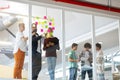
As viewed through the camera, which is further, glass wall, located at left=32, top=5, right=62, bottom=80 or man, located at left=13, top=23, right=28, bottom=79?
glass wall, located at left=32, top=5, right=62, bottom=80

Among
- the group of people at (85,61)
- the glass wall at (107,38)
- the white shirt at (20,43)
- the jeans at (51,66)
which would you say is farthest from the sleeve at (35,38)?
the glass wall at (107,38)

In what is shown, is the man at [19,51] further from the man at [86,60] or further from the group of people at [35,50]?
the man at [86,60]

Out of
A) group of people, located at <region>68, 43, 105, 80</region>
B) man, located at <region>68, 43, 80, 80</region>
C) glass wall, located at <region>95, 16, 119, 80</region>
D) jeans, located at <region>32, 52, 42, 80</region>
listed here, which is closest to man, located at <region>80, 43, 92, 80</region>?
group of people, located at <region>68, 43, 105, 80</region>

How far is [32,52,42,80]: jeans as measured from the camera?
6.48 meters

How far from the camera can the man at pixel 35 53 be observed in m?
6.50

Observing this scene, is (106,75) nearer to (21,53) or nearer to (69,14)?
(69,14)

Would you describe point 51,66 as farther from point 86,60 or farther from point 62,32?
point 86,60

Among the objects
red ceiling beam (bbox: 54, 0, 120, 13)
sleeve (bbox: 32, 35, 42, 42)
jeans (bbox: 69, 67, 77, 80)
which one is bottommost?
jeans (bbox: 69, 67, 77, 80)

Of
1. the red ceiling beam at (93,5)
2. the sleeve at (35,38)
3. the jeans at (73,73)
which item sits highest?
the red ceiling beam at (93,5)

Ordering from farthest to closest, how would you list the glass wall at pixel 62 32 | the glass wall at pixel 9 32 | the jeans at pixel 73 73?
the jeans at pixel 73 73
the glass wall at pixel 62 32
the glass wall at pixel 9 32

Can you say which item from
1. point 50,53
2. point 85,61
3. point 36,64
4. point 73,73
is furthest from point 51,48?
point 85,61

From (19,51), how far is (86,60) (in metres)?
1.76

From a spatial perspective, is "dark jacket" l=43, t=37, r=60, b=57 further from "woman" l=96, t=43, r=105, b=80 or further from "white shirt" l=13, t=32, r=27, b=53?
"woman" l=96, t=43, r=105, b=80

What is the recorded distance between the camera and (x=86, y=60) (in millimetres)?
7215
